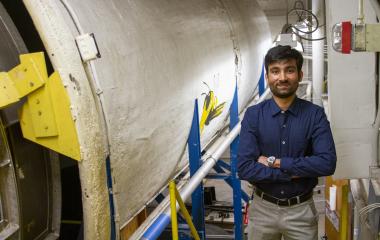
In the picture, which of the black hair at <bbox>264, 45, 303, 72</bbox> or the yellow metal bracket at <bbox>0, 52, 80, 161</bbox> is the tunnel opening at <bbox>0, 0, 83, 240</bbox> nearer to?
the yellow metal bracket at <bbox>0, 52, 80, 161</bbox>

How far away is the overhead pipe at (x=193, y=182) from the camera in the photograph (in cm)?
167

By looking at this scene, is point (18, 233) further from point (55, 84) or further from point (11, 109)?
point (55, 84)

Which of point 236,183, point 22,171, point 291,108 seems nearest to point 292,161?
point 291,108

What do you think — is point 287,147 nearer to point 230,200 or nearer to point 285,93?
point 285,93

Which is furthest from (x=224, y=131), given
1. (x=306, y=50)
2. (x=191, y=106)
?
(x=306, y=50)

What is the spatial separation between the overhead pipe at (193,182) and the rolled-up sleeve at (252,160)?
284 mm

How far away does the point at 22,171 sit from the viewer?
48.9 inches

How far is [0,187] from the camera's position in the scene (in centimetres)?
116

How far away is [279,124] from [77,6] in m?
1.16

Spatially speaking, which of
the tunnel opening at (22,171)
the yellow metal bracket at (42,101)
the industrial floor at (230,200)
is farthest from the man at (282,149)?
the industrial floor at (230,200)

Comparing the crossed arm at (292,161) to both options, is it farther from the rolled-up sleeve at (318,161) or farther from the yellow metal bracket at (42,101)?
the yellow metal bracket at (42,101)

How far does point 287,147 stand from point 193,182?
526 millimetres

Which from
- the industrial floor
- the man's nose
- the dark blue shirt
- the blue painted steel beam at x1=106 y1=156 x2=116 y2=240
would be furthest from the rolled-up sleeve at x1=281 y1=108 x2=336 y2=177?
the industrial floor

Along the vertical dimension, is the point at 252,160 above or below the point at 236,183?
above
